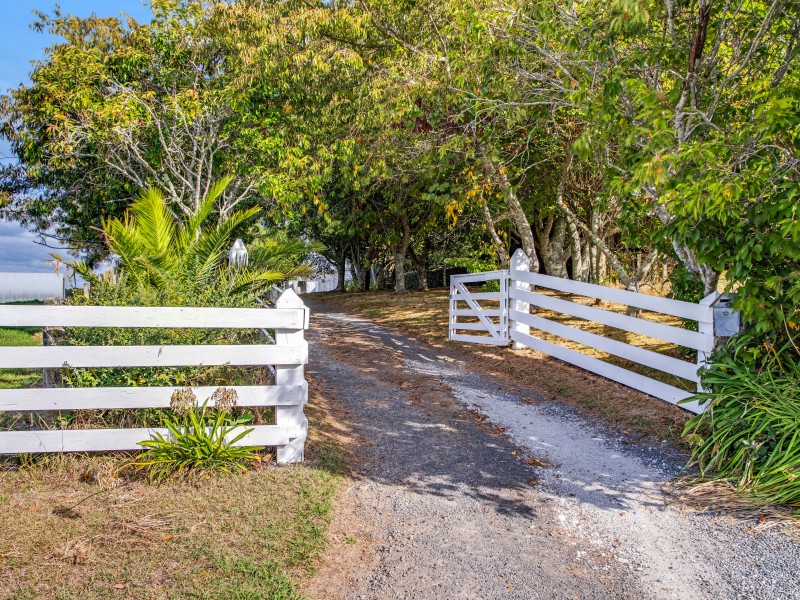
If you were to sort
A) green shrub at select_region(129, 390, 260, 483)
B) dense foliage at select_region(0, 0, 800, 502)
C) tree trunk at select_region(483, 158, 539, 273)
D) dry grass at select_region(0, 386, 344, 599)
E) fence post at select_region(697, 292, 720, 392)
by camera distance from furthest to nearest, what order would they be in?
tree trunk at select_region(483, 158, 539, 273)
fence post at select_region(697, 292, 720, 392)
dense foliage at select_region(0, 0, 800, 502)
green shrub at select_region(129, 390, 260, 483)
dry grass at select_region(0, 386, 344, 599)

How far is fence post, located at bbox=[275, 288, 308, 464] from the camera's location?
15.6ft

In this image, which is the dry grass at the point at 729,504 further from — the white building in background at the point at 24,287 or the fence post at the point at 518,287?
the white building in background at the point at 24,287

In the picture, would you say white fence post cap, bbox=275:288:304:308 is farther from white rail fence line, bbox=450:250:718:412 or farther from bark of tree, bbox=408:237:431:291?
bark of tree, bbox=408:237:431:291

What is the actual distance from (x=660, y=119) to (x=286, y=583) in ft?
14.5

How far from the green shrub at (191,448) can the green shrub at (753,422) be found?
3676mm

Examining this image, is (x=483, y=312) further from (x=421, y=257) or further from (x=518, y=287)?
(x=421, y=257)

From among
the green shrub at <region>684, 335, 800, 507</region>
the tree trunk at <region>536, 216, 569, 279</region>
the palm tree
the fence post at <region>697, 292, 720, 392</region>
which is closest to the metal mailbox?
the fence post at <region>697, 292, 720, 392</region>

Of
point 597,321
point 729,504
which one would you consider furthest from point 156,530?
point 597,321

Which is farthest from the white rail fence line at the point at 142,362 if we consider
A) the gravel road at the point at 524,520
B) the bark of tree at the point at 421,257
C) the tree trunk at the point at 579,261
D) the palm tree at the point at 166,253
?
the bark of tree at the point at 421,257

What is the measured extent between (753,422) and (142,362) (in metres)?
4.75

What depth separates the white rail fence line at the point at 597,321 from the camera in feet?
19.7

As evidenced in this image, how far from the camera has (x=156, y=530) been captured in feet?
12.1

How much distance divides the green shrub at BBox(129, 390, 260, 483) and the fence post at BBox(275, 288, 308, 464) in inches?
10.6

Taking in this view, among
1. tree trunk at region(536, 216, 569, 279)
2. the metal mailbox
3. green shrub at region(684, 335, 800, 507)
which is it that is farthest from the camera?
tree trunk at region(536, 216, 569, 279)
